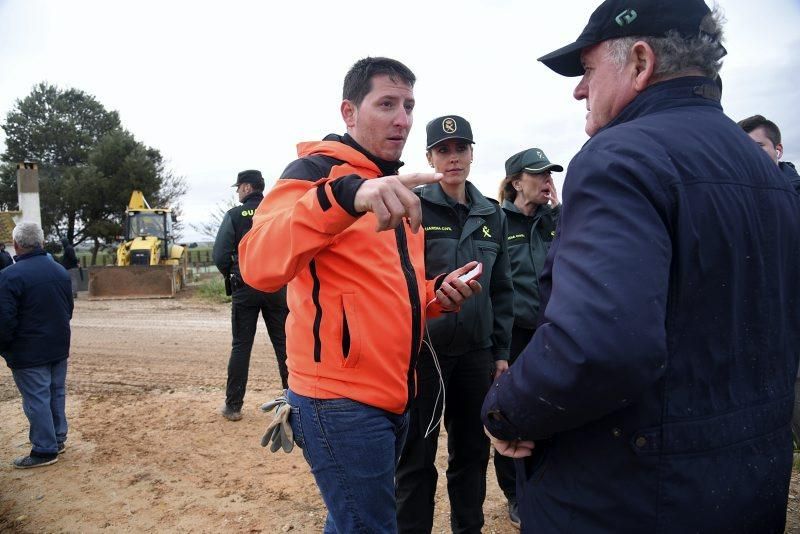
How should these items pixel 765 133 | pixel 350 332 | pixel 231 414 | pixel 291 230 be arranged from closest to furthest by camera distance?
pixel 291 230
pixel 350 332
pixel 765 133
pixel 231 414

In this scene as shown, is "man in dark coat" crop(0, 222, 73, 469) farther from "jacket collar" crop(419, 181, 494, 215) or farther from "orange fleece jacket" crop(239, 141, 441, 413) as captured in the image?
"orange fleece jacket" crop(239, 141, 441, 413)

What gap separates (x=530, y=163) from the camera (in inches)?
152

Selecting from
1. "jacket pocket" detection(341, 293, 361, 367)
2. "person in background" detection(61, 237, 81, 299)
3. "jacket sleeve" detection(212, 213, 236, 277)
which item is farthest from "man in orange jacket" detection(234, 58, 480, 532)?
"person in background" detection(61, 237, 81, 299)

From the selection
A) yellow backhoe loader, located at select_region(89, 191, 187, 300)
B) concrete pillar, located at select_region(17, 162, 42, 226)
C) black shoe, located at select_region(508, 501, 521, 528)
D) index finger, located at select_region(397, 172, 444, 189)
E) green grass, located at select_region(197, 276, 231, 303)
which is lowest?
black shoe, located at select_region(508, 501, 521, 528)

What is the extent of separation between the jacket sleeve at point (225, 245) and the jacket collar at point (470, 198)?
301 cm

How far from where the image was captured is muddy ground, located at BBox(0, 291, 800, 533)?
Result: 3599mm

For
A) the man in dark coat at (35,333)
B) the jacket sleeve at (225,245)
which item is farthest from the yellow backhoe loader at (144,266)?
the man in dark coat at (35,333)

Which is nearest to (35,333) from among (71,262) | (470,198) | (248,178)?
(248,178)

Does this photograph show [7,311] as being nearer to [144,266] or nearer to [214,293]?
[214,293]

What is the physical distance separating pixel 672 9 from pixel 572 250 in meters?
0.71

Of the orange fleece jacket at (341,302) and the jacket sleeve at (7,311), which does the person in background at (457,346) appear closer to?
the orange fleece jacket at (341,302)

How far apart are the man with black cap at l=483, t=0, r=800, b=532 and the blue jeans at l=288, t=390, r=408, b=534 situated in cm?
56

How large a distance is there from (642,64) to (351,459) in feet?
5.07

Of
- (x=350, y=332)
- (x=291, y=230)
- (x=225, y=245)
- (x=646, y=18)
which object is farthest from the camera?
(x=225, y=245)
